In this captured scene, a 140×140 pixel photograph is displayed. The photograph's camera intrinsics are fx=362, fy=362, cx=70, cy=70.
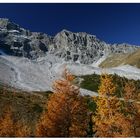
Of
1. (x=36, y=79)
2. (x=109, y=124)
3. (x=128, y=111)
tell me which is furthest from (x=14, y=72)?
(x=109, y=124)

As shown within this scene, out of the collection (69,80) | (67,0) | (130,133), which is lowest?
(130,133)

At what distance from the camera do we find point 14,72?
194 meters

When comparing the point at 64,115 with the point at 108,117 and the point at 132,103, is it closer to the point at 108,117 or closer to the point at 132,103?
the point at 108,117

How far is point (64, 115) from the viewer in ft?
144

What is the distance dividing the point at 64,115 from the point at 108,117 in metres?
5.46

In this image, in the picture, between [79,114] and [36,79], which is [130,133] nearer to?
[79,114]

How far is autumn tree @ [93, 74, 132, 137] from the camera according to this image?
4284cm

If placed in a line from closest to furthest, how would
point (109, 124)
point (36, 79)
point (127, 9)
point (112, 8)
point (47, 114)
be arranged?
point (109, 124) < point (47, 114) < point (112, 8) < point (127, 9) < point (36, 79)

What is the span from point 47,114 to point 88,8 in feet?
54.1

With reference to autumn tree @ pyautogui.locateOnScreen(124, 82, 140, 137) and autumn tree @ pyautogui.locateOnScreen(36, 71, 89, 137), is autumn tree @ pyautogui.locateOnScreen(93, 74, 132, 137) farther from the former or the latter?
autumn tree @ pyautogui.locateOnScreen(124, 82, 140, 137)

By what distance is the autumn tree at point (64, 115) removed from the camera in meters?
43.6

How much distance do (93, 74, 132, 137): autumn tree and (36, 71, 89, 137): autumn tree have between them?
6.44 feet

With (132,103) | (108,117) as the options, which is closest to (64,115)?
(108,117)

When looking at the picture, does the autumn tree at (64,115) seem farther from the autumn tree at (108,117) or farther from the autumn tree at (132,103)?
the autumn tree at (132,103)
